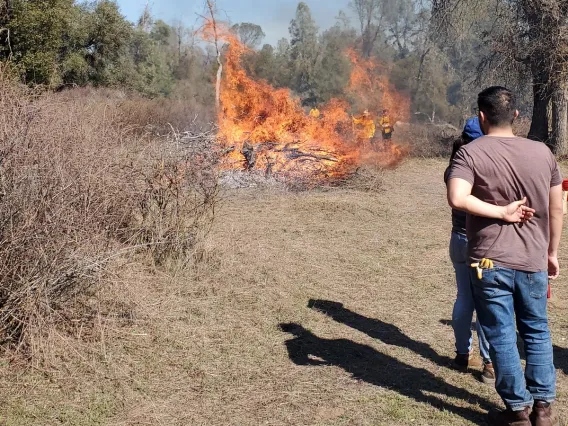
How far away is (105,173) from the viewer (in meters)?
5.07

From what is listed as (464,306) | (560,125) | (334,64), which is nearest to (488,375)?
Result: (464,306)

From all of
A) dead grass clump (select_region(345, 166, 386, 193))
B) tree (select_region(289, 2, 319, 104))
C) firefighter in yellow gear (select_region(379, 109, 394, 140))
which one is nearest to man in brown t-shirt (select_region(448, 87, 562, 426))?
dead grass clump (select_region(345, 166, 386, 193))

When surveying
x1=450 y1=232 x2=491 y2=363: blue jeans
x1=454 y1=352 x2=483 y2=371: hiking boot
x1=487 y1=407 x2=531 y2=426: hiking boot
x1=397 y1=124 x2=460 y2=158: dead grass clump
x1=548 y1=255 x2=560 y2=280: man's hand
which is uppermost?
x1=397 y1=124 x2=460 y2=158: dead grass clump

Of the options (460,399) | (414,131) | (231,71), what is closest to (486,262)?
(460,399)

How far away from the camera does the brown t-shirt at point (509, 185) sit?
3.19m

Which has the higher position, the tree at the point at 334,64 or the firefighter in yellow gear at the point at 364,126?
the tree at the point at 334,64

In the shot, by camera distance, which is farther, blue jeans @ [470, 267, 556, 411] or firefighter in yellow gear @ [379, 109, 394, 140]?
firefighter in yellow gear @ [379, 109, 394, 140]

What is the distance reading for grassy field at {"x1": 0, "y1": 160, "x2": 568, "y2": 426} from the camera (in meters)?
3.73

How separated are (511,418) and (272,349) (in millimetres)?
1958

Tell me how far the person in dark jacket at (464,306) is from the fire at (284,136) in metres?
7.31

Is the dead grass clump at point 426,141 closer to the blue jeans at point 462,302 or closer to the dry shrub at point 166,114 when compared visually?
the dry shrub at point 166,114

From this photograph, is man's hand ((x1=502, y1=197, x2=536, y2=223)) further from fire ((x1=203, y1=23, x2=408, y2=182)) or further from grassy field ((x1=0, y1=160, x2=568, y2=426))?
fire ((x1=203, y1=23, x2=408, y2=182))

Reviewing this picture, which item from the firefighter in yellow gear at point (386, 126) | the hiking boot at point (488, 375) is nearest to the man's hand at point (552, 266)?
the hiking boot at point (488, 375)

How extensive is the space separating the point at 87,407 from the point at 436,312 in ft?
11.0
